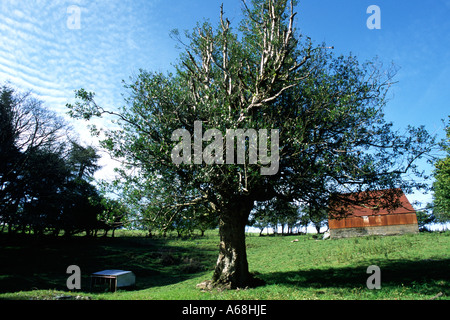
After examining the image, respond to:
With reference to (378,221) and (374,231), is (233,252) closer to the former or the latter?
(374,231)

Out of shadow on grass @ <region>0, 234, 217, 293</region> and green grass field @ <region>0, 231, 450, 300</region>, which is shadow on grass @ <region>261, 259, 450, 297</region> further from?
shadow on grass @ <region>0, 234, 217, 293</region>

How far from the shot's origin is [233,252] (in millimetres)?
17375

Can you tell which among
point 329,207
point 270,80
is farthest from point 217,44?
point 329,207

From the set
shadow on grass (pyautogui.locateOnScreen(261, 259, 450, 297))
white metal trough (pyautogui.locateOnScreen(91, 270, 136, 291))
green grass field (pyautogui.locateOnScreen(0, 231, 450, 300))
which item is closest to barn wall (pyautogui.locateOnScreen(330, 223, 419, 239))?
green grass field (pyautogui.locateOnScreen(0, 231, 450, 300))

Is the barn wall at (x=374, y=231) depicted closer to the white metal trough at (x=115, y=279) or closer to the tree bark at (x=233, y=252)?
the tree bark at (x=233, y=252)

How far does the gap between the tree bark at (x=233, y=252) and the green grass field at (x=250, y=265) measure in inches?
48.3

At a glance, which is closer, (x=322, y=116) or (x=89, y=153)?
(x=322, y=116)

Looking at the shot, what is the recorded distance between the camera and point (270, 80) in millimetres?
17141

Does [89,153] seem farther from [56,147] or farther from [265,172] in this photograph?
[265,172]

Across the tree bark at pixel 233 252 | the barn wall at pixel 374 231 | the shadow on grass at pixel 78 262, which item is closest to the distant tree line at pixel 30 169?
the shadow on grass at pixel 78 262

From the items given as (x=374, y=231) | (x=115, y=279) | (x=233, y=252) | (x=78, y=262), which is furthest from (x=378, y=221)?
(x=78, y=262)

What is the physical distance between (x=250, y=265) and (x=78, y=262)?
91.5 feet
